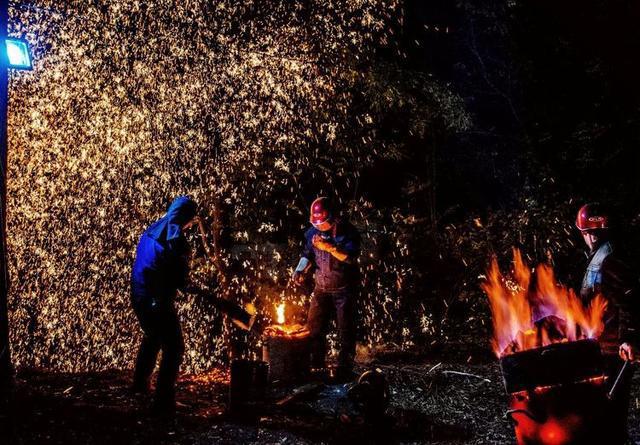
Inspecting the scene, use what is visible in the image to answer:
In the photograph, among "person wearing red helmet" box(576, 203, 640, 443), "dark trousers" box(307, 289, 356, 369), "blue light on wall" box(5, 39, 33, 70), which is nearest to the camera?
"person wearing red helmet" box(576, 203, 640, 443)

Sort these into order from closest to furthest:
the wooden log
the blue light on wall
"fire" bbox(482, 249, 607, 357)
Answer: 1. "fire" bbox(482, 249, 607, 357)
2. the blue light on wall
3. the wooden log

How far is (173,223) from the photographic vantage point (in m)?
6.04

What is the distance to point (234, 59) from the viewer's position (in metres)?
8.48

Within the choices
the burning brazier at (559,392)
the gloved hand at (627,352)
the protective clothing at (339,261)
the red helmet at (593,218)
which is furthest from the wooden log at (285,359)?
the gloved hand at (627,352)

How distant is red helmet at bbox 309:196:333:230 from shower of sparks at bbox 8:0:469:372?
1980mm

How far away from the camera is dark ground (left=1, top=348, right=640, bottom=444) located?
5.40 m

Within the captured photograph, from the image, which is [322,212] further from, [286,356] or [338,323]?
[286,356]

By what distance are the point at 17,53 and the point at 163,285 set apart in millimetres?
3096

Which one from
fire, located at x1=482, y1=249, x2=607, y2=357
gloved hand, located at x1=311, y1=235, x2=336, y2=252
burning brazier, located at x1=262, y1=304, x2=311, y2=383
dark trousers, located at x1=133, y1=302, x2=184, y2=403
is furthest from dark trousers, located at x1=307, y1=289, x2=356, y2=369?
fire, located at x1=482, y1=249, x2=607, y2=357

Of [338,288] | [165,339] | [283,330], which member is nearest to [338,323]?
[338,288]

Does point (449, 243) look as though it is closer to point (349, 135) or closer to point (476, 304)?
point (476, 304)

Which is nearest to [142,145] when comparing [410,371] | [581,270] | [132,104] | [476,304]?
[132,104]

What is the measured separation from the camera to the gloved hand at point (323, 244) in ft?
24.5

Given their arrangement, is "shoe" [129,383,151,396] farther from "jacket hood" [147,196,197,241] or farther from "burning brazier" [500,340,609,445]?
"burning brazier" [500,340,609,445]
